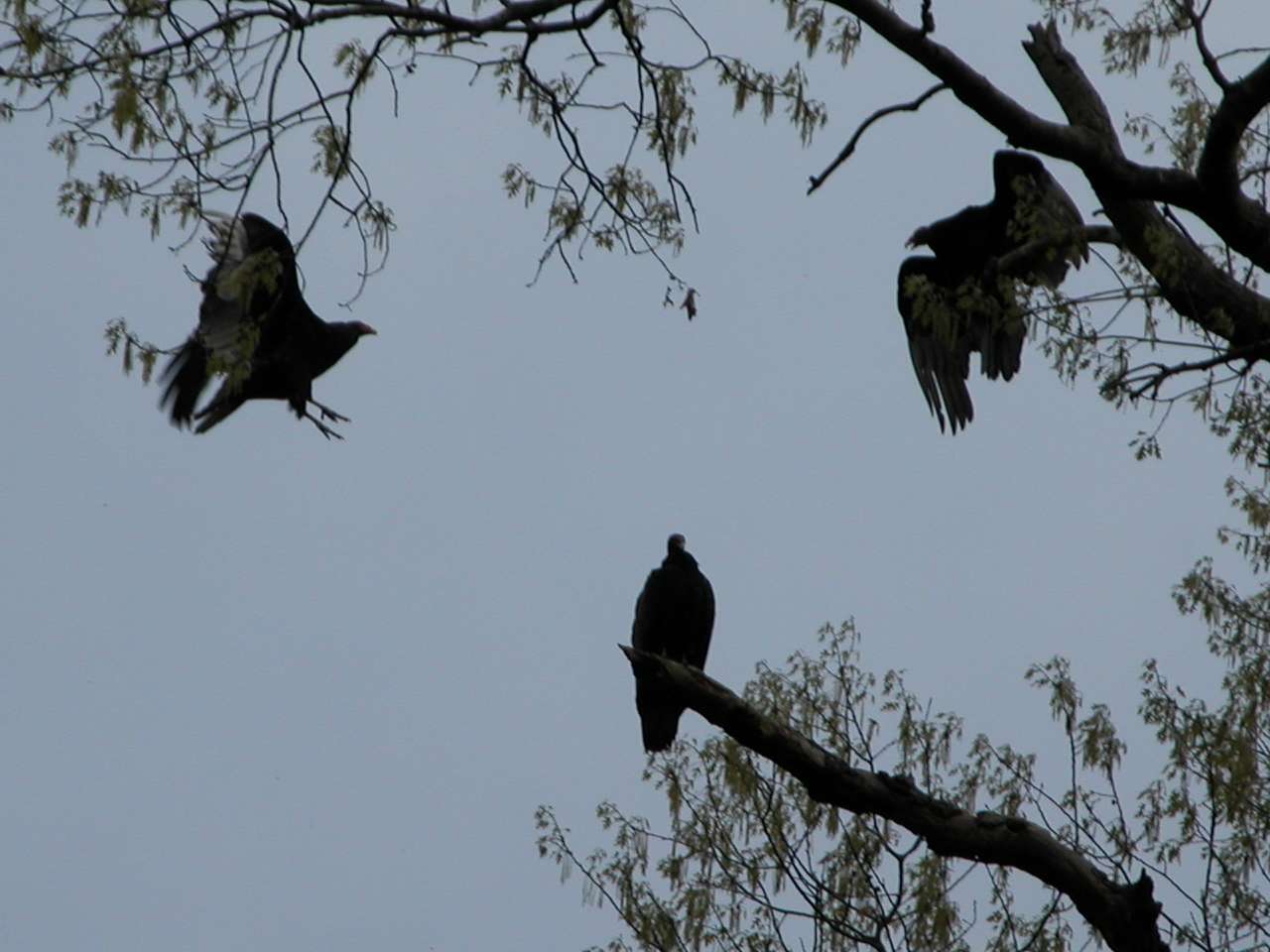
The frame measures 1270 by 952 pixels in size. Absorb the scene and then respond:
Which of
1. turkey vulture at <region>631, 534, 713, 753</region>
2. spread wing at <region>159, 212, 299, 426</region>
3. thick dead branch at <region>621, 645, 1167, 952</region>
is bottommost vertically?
thick dead branch at <region>621, 645, 1167, 952</region>

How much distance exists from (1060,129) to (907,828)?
1983 mm

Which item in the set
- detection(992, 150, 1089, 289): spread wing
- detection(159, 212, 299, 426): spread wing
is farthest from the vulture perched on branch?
detection(159, 212, 299, 426): spread wing

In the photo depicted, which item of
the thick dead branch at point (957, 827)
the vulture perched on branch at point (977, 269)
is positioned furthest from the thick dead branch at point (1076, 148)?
the thick dead branch at point (957, 827)

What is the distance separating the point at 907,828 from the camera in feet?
15.5

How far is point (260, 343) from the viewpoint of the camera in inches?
264

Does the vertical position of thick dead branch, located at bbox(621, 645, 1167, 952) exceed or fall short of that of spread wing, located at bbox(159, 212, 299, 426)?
it falls short

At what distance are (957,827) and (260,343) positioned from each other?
3.47 meters

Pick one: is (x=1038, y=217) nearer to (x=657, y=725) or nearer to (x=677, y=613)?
(x=657, y=725)

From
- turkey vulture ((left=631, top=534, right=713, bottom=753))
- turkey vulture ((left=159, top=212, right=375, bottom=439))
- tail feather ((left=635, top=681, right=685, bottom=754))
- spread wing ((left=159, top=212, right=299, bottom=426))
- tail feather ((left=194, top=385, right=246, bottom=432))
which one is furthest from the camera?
turkey vulture ((left=631, top=534, right=713, bottom=753))

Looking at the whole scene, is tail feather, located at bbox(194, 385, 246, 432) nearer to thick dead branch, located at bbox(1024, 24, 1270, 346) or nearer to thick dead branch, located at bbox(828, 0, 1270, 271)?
thick dead branch, located at bbox(828, 0, 1270, 271)

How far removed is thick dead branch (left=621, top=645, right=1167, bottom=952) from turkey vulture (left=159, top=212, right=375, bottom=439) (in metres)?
1.90

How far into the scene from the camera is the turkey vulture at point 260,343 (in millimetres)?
5910

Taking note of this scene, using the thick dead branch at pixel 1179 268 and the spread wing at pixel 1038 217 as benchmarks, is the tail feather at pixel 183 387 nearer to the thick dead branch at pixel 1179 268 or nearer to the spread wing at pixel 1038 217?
the spread wing at pixel 1038 217

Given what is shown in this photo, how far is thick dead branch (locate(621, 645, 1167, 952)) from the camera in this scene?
4457 mm
